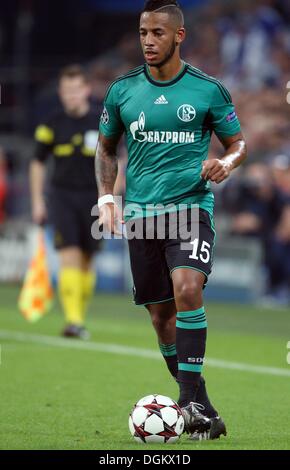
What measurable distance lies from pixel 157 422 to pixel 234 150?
1.59 meters

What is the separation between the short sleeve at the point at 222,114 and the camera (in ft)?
22.7

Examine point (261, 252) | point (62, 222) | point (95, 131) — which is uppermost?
point (95, 131)

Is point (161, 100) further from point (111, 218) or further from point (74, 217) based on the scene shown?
point (74, 217)

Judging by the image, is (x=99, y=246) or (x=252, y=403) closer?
(x=252, y=403)

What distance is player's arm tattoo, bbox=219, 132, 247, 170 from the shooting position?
6840 millimetres

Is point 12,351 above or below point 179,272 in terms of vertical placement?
below

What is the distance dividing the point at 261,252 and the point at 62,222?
19.3 feet

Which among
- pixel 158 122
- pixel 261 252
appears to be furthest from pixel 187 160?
pixel 261 252

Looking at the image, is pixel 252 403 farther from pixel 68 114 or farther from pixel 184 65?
pixel 68 114

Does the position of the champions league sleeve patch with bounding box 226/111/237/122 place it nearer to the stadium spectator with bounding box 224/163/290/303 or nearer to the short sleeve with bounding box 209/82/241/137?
the short sleeve with bounding box 209/82/241/137

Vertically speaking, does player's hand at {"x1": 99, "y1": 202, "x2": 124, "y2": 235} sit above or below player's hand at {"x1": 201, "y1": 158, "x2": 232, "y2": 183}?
below

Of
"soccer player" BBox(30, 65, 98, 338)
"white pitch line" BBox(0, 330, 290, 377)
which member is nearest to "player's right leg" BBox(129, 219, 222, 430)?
"white pitch line" BBox(0, 330, 290, 377)

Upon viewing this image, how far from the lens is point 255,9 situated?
75.0 ft

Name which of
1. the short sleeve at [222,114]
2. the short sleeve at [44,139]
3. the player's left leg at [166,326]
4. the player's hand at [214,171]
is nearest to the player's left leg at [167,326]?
the player's left leg at [166,326]
